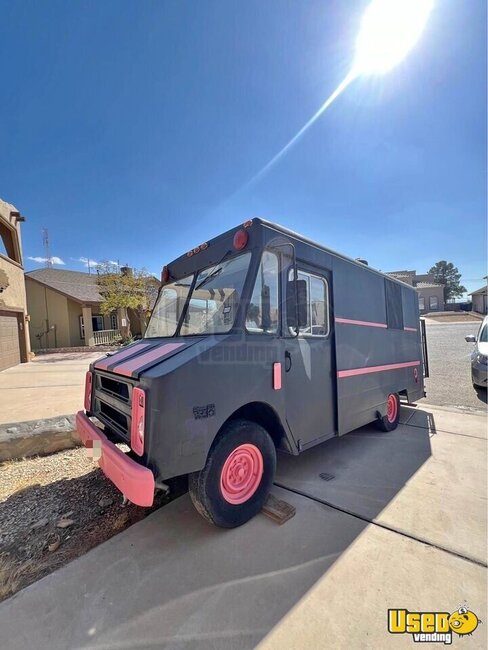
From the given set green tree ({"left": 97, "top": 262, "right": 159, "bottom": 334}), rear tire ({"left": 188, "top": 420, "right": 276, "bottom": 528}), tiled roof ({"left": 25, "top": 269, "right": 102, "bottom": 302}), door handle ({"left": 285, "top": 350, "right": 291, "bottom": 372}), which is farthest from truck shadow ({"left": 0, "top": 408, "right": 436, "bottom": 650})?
tiled roof ({"left": 25, "top": 269, "right": 102, "bottom": 302})

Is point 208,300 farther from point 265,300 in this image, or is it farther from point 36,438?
point 36,438

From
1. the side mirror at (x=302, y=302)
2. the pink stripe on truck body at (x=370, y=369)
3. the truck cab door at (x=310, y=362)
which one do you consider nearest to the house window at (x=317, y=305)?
the truck cab door at (x=310, y=362)

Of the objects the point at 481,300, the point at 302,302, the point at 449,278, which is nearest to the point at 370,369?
the point at 302,302

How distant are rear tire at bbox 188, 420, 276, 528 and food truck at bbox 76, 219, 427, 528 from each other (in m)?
0.01

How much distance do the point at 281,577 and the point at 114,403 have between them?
189 cm

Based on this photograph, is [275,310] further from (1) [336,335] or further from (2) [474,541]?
(2) [474,541]

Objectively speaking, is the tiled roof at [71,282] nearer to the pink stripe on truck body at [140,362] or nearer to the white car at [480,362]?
the pink stripe on truck body at [140,362]

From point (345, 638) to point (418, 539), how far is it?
1.15 m

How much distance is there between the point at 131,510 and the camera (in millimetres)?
2910

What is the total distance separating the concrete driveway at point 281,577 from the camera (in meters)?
1.71

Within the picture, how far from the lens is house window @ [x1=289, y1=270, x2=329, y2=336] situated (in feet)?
10.8

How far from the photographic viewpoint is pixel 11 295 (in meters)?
12.8

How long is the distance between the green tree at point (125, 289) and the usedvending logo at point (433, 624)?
61.5 feet

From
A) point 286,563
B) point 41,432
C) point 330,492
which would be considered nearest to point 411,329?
point 330,492
